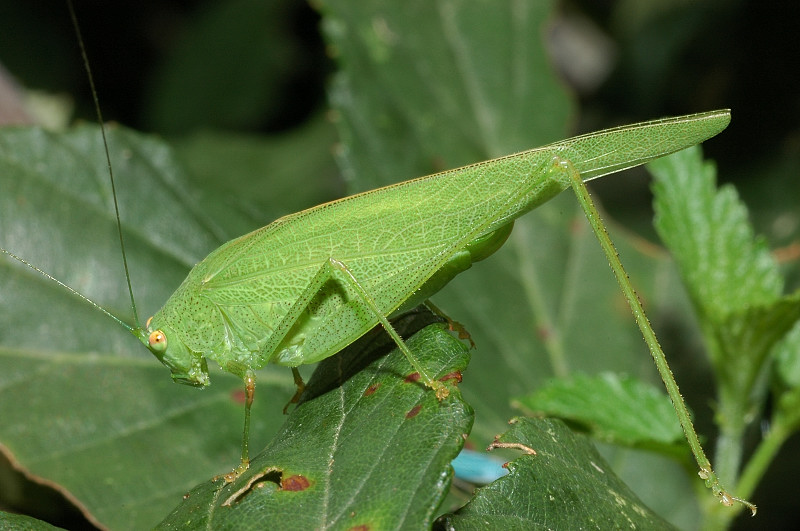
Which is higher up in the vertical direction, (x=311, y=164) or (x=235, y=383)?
(x=311, y=164)

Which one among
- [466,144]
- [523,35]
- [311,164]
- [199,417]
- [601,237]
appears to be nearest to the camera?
[601,237]

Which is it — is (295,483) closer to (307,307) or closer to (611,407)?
(307,307)

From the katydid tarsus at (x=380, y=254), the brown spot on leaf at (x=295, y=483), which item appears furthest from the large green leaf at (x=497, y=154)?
the brown spot on leaf at (x=295, y=483)

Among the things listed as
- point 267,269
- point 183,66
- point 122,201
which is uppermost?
point 183,66

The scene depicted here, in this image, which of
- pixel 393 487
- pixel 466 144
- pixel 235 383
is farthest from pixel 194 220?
pixel 393 487

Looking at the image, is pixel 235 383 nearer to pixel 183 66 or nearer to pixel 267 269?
pixel 267 269

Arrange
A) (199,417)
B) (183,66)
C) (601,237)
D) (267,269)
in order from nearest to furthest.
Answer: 1. (601,237)
2. (267,269)
3. (199,417)
4. (183,66)

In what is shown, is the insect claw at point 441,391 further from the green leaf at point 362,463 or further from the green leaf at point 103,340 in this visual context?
the green leaf at point 103,340

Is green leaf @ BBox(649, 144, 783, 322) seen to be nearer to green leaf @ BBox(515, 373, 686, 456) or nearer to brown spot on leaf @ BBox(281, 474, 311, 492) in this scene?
green leaf @ BBox(515, 373, 686, 456)

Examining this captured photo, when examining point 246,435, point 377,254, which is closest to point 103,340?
point 246,435
